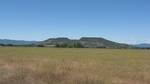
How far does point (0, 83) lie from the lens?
11672 millimetres

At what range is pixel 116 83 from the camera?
14281 millimetres

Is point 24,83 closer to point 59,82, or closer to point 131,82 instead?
point 59,82

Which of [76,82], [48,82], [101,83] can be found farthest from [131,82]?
[48,82]

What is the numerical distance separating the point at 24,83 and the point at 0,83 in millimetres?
998

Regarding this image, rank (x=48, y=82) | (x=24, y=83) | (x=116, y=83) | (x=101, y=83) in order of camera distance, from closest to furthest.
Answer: (x=24, y=83) → (x=48, y=82) → (x=101, y=83) → (x=116, y=83)

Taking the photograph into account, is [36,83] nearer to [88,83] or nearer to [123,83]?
[88,83]

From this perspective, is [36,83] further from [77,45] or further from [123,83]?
[77,45]

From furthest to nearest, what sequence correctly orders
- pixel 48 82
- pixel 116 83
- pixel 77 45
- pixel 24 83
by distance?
pixel 77 45, pixel 116 83, pixel 48 82, pixel 24 83

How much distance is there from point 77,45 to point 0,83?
156 meters

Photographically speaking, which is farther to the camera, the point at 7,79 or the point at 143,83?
the point at 143,83

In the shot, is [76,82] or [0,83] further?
[76,82]

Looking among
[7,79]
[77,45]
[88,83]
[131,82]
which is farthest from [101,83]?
[77,45]

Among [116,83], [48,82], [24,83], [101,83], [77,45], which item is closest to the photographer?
[24,83]

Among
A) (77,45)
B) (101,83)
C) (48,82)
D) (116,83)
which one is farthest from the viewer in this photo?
(77,45)
